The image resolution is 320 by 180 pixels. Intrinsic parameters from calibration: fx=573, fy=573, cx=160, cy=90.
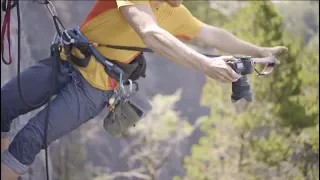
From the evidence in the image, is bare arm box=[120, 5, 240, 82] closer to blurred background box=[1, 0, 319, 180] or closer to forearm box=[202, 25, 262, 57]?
forearm box=[202, 25, 262, 57]

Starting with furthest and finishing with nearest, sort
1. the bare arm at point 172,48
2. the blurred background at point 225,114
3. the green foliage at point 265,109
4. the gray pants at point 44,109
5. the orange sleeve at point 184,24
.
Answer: the green foliage at point 265,109 < the blurred background at point 225,114 < the orange sleeve at point 184,24 < the gray pants at point 44,109 < the bare arm at point 172,48

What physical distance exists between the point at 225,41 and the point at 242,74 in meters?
0.48

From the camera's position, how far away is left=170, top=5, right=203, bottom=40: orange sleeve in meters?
1.58

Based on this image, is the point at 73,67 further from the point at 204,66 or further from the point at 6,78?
the point at 204,66

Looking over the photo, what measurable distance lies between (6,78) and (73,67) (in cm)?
29

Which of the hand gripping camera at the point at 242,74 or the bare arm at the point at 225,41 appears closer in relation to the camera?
the hand gripping camera at the point at 242,74

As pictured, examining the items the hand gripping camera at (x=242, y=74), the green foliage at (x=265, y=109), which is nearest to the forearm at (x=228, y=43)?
the hand gripping camera at (x=242, y=74)

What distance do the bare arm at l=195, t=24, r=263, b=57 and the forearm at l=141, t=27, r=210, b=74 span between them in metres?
0.49

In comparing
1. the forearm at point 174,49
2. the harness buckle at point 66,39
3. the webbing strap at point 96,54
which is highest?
the forearm at point 174,49

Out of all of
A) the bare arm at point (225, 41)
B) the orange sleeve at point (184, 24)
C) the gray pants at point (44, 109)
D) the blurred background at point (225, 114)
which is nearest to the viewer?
the gray pants at point (44, 109)

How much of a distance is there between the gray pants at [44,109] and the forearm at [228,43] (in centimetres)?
39

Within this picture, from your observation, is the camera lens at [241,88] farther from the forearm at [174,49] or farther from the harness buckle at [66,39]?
the harness buckle at [66,39]

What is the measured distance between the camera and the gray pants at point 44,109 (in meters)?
1.38

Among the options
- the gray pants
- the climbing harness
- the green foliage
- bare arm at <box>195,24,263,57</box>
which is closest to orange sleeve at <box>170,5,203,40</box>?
bare arm at <box>195,24,263,57</box>
